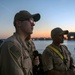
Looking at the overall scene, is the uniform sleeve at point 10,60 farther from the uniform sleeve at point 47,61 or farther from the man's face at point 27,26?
the uniform sleeve at point 47,61

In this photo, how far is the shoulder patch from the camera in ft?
8.63

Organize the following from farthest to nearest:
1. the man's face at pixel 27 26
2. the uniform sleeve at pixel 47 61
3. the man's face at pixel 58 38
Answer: the man's face at pixel 58 38
the uniform sleeve at pixel 47 61
the man's face at pixel 27 26

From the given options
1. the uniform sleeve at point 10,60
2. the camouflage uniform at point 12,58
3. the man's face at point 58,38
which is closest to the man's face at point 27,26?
the camouflage uniform at point 12,58

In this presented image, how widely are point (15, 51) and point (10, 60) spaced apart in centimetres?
13

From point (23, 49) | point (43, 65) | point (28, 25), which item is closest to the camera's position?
point (23, 49)

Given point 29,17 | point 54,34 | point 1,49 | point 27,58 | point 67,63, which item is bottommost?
point 67,63

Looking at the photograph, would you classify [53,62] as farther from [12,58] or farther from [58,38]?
[12,58]

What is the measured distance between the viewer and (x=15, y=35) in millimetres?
2965

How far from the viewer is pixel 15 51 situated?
8.68ft

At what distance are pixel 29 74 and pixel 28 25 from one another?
69cm

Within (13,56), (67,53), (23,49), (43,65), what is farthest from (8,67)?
(67,53)

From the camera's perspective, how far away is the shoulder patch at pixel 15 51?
2.63 metres

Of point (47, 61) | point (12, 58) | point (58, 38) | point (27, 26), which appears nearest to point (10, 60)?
point (12, 58)

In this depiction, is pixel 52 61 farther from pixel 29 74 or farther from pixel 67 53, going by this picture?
pixel 29 74
